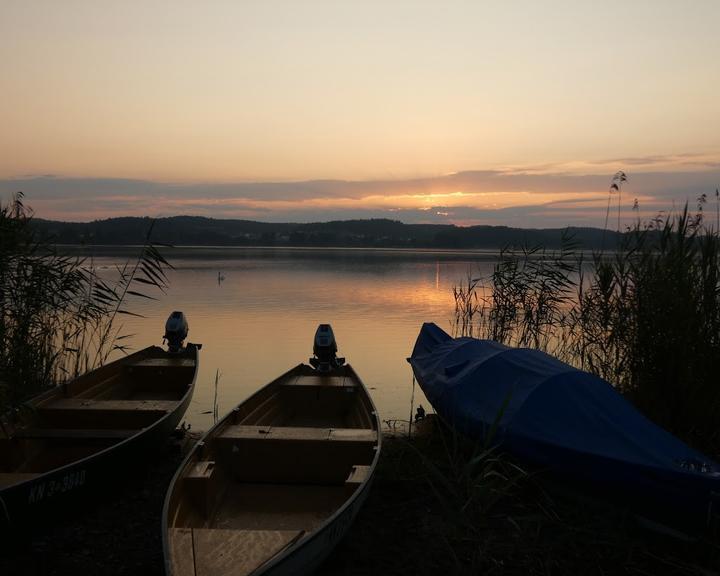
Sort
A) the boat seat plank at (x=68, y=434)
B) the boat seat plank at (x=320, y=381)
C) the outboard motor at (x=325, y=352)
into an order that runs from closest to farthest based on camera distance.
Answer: the boat seat plank at (x=68, y=434), the boat seat plank at (x=320, y=381), the outboard motor at (x=325, y=352)

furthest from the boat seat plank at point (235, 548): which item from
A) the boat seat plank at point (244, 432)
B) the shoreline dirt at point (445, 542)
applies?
the boat seat plank at point (244, 432)

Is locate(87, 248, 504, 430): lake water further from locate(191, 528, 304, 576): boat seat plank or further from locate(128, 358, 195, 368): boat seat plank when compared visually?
locate(191, 528, 304, 576): boat seat plank

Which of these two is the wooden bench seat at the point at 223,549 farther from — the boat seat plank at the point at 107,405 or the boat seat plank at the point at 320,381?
the boat seat plank at the point at 320,381

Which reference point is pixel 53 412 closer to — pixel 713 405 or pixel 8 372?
pixel 8 372

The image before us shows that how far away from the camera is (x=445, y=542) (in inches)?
237

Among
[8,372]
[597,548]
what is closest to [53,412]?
[8,372]

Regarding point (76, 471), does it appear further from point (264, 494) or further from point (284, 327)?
point (284, 327)

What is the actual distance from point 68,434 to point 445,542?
16.2 feet

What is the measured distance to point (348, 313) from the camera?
2930 centimetres

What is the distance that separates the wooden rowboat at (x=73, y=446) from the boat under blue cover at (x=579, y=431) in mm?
4122

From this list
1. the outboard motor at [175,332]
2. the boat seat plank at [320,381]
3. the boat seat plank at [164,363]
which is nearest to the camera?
the boat seat plank at [320,381]

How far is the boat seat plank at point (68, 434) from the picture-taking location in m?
7.90

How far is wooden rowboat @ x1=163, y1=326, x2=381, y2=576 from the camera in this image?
16.5ft

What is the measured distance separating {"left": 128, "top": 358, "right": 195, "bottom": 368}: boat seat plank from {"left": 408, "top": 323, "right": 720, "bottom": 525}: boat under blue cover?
5603mm
